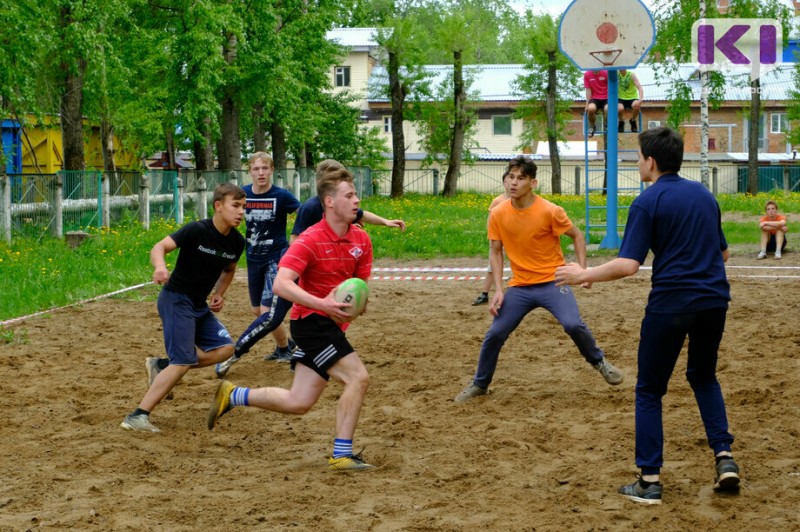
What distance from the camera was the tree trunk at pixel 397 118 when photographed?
46312mm

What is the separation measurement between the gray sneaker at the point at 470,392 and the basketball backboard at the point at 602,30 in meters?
12.7

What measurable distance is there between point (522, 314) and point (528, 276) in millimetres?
311

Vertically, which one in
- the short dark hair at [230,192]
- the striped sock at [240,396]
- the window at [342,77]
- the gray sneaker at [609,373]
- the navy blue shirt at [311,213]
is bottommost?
the gray sneaker at [609,373]

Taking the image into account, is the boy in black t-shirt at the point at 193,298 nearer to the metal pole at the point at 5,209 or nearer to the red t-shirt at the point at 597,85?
the metal pole at the point at 5,209

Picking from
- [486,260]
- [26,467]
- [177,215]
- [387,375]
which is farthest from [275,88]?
[26,467]

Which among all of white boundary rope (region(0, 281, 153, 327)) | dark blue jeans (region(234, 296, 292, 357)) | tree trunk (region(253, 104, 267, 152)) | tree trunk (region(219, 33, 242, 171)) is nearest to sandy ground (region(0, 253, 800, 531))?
dark blue jeans (region(234, 296, 292, 357))

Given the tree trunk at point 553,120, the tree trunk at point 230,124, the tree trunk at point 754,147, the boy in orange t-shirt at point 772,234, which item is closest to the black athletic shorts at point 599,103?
the boy in orange t-shirt at point 772,234

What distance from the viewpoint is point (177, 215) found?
26.3 m

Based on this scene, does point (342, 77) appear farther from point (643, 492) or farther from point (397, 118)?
point (643, 492)

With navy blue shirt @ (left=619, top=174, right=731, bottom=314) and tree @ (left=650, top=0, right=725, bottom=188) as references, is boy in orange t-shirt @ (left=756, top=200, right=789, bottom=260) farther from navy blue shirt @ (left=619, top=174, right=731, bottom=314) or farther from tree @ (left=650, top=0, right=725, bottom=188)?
tree @ (left=650, top=0, right=725, bottom=188)

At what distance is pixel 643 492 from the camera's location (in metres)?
5.45

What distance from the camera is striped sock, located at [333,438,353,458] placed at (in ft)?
20.4

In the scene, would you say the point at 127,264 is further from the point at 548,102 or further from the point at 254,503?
the point at 548,102

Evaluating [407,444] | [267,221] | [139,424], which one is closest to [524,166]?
[407,444]
